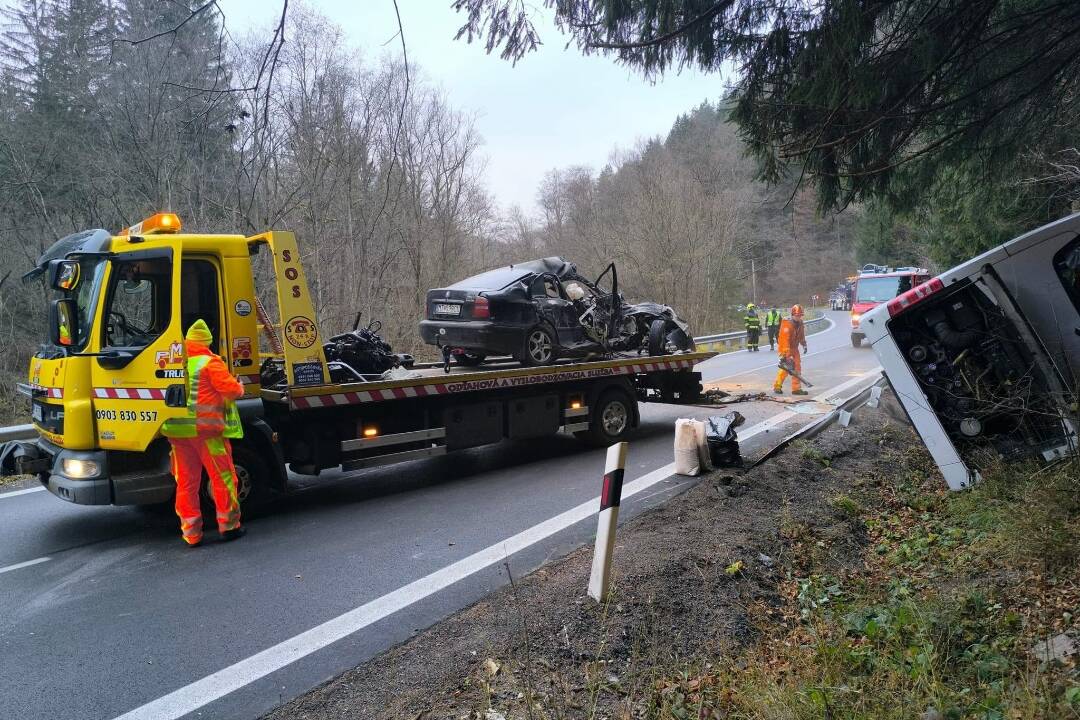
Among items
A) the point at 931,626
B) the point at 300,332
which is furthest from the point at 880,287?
the point at 931,626

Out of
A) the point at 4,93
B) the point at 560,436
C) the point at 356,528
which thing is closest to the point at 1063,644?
the point at 356,528

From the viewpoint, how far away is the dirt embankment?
3027 millimetres

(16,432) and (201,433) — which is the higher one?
(16,432)

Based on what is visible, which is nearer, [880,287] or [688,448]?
[688,448]

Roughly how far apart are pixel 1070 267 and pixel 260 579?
6.66 metres

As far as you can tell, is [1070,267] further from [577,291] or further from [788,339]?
[788,339]

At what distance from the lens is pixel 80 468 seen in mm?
5355

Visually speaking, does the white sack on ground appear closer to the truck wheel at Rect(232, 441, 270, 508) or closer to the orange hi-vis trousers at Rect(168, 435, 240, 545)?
the truck wheel at Rect(232, 441, 270, 508)

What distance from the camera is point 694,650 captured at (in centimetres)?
346

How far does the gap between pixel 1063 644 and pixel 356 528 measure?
478 cm

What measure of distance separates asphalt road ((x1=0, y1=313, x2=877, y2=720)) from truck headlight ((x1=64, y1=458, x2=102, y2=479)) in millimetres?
597

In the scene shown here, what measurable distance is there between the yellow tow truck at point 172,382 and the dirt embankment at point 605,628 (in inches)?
109

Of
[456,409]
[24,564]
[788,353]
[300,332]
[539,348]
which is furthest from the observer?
[788,353]

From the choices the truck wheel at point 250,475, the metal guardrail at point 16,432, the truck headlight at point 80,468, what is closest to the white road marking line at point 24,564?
the truck headlight at point 80,468
